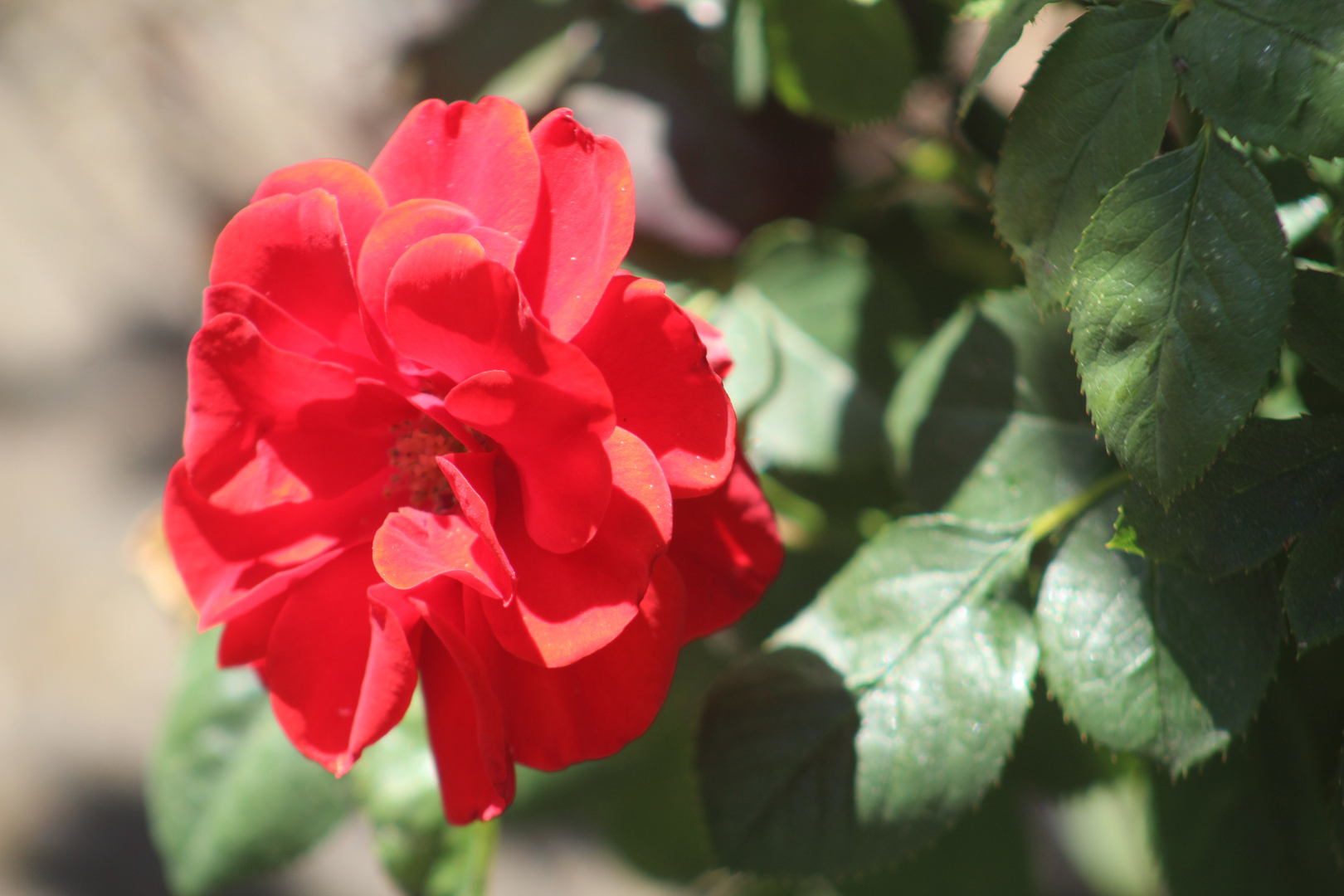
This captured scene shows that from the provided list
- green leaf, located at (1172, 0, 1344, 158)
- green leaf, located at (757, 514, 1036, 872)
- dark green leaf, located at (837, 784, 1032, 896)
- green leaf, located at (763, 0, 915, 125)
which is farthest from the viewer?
dark green leaf, located at (837, 784, 1032, 896)

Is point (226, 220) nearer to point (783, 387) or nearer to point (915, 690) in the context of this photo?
point (783, 387)

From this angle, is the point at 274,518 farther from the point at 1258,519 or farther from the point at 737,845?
the point at 1258,519

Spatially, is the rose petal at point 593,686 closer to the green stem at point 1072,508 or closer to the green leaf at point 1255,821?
the green stem at point 1072,508

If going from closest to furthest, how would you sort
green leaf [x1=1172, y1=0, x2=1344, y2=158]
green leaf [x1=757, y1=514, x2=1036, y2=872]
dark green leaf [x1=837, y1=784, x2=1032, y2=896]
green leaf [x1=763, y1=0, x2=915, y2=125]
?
green leaf [x1=1172, y1=0, x2=1344, y2=158], green leaf [x1=757, y1=514, x2=1036, y2=872], green leaf [x1=763, y1=0, x2=915, y2=125], dark green leaf [x1=837, y1=784, x2=1032, y2=896]

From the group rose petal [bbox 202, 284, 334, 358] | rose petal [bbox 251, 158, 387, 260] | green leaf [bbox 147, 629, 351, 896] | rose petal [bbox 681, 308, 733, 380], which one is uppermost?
rose petal [bbox 251, 158, 387, 260]

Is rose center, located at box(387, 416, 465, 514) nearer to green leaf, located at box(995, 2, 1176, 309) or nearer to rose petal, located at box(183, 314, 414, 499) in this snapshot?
rose petal, located at box(183, 314, 414, 499)

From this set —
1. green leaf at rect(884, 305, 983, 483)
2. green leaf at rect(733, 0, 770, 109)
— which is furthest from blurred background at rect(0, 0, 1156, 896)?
green leaf at rect(884, 305, 983, 483)

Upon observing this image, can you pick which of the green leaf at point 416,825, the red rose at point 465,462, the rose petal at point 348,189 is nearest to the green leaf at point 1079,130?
the red rose at point 465,462
